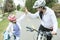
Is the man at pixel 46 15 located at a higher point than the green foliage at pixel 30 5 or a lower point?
higher

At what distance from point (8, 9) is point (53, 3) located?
4.27m

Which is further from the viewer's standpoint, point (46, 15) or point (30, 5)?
point (30, 5)

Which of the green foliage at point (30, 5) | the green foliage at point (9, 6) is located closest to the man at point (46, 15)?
the green foliage at point (9, 6)

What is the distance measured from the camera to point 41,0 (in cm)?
599

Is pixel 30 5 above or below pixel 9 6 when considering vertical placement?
below

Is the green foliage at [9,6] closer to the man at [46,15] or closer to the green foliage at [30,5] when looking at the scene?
the green foliage at [30,5]

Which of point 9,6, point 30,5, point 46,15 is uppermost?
point 46,15

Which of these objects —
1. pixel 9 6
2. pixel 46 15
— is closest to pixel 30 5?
pixel 9 6

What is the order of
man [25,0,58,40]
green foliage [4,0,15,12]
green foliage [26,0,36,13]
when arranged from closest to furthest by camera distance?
1. man [25,0,58,40]
2. green foliage [4,0,15,12]
3. green foliage [26,0,36,13]

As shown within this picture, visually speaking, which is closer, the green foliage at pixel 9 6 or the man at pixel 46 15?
the man at pixel 46 15

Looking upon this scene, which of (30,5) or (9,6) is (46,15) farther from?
(30,5)

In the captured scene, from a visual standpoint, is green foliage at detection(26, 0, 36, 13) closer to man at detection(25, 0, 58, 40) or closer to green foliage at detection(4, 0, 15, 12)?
green foliage at detection(4, 0, 15, 12)

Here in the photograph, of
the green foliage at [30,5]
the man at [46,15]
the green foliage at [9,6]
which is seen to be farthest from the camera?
the green foliage at [30,5]

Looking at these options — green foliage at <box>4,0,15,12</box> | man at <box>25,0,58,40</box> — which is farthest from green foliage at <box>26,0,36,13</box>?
man at <box>25,0,58,40</box>
